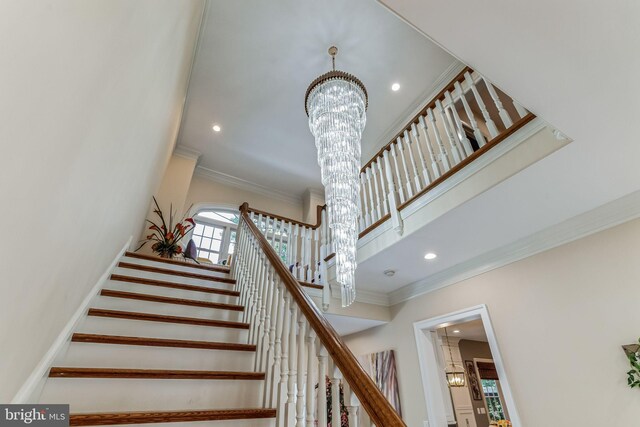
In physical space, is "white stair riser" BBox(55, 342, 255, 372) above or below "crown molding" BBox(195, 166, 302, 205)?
below

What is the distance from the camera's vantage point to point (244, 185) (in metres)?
6.33

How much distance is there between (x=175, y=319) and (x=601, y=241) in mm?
3560

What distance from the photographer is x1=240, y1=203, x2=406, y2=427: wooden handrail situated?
0.93 metres

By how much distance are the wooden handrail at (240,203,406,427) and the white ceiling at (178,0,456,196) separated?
324cm

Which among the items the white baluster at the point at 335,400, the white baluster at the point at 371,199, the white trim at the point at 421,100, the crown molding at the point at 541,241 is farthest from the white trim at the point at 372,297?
the white baluster at the point at 335,400

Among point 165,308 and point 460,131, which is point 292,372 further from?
point 460,131

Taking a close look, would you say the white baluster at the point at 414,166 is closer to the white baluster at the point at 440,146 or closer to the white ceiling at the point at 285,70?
the white baluster at the point at 440,146

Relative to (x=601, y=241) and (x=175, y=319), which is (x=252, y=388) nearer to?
(x=175, y=319)

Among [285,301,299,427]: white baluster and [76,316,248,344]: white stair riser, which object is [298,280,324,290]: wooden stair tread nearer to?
[76,316,248,344]: white stair riser

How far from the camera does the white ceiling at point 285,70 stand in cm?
365

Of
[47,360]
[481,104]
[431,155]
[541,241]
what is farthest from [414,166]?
[47,360]

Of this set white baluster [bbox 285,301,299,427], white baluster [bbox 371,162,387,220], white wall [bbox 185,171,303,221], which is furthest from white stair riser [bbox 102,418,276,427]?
white wall [bbox 185,171,303,221]

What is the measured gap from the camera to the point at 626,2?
1236 millimetres

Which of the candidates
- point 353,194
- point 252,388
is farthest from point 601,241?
point 252,388
